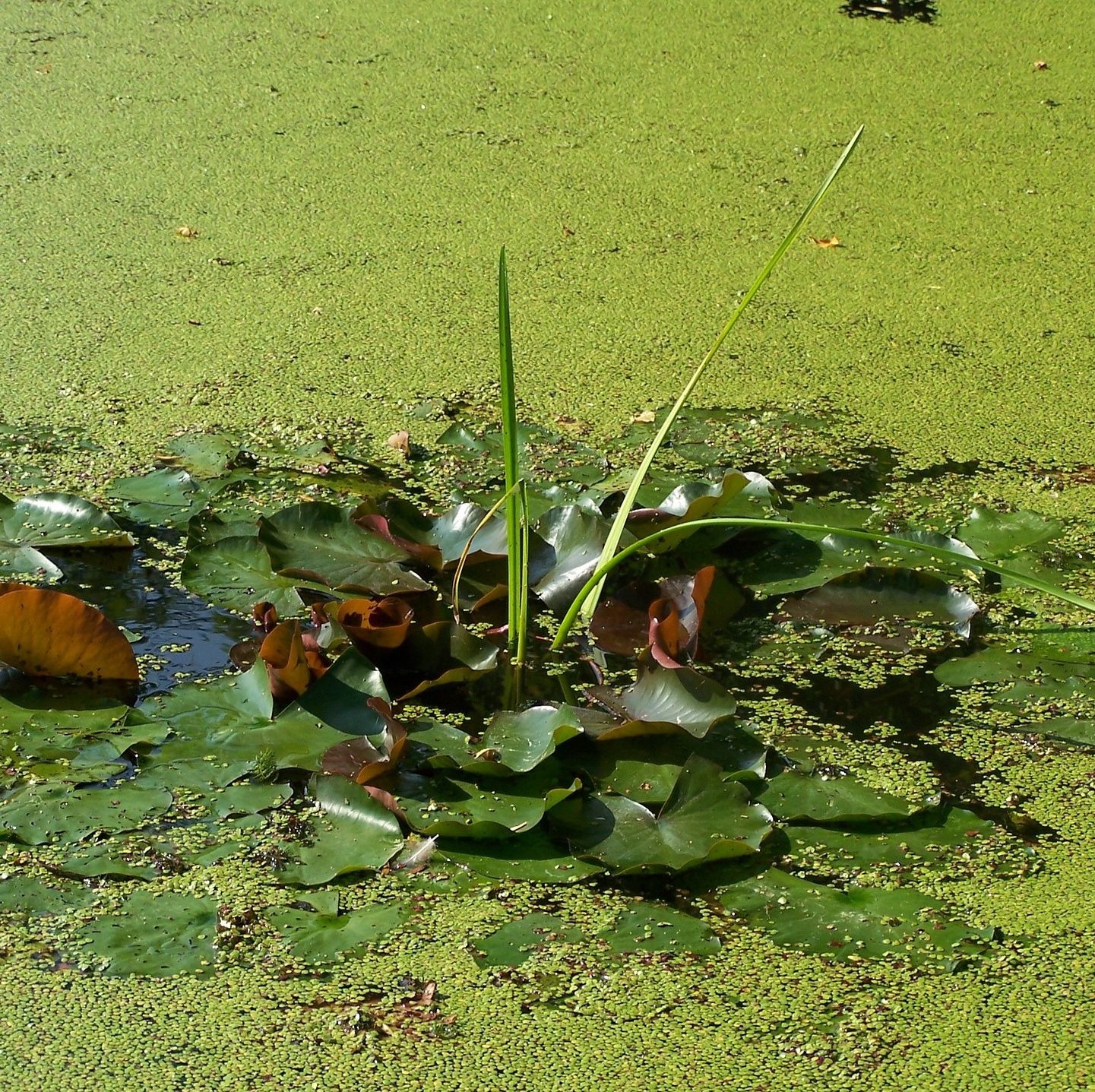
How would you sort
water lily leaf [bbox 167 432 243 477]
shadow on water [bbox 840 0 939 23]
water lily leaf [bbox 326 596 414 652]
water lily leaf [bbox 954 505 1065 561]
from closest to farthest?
water lily leaf [bbox 326 596 414 652], water lily leaf [bbox 954 505 1065 561], water lily leaf [bbox 167 432 243 477], shadow on water [bbox 840 0 939 23]

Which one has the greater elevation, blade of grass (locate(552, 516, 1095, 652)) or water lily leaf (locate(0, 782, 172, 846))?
blade of grass (locate(552, 516, 1095, 652))

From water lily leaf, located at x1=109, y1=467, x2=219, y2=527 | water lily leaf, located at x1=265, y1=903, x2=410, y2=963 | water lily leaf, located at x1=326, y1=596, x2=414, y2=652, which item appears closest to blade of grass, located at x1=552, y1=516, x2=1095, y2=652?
water lily leaf, located at x1=326, y1=596, x2=414, y2=652

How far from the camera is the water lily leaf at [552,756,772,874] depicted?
3.57ft

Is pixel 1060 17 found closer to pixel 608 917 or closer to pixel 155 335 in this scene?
pixel 155 335

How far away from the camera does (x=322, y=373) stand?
193 centimetres

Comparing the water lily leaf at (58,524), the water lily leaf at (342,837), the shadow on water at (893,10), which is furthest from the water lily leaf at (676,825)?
the shadow on water at (893,10)

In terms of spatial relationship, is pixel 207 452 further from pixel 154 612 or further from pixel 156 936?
pixel 156 936

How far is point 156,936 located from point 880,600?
80 cm

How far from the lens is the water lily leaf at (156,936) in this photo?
99 cm

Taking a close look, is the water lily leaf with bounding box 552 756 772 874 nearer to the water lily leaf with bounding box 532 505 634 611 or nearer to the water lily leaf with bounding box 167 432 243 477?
the water lily leaf with bounding box 532 505 634 611

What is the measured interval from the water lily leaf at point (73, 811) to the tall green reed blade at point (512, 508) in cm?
37

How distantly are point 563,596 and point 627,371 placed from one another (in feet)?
2.09

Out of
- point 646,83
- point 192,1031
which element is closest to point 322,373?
point 192,1031

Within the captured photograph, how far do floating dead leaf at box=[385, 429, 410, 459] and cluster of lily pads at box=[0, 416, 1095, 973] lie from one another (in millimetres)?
152
